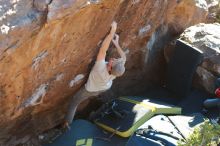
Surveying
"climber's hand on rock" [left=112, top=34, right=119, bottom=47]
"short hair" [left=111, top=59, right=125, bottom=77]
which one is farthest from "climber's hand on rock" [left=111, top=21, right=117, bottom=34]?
"short hair" [left=111, top=59, right=125, bottom=77]

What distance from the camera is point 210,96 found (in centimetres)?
833

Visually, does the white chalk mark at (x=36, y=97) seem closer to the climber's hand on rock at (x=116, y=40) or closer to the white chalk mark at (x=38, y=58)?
the white chalk mark at (x=38, y=58)

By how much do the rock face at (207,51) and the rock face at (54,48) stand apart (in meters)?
0.66

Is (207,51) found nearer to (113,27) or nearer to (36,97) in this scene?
(113,27)

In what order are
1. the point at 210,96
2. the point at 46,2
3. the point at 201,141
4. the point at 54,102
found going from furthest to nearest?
the point at 210,96, the point at 54,102, the point at 201,141, the point at 46,2

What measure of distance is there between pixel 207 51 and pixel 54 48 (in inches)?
140

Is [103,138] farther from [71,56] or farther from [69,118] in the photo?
[71,56]

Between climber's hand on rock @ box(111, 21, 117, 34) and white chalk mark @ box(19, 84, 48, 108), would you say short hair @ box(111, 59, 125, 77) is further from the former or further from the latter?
white chalk mark @ box(19, 84, 48, 108)

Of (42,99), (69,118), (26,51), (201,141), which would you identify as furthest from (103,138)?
(26,51)

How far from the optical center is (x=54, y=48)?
5996 millimetres

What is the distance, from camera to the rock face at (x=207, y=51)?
839 cm

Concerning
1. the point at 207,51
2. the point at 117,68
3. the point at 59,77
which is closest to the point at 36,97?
the point at 59,77

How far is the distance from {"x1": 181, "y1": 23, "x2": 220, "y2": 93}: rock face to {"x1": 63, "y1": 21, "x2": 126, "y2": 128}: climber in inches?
78.2

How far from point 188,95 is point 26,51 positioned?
3.69 m
